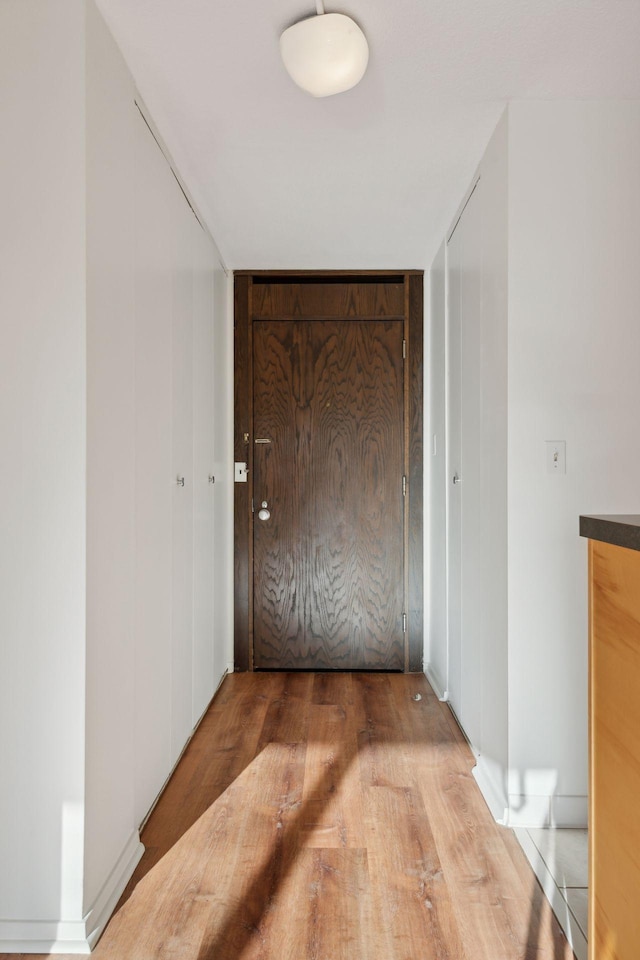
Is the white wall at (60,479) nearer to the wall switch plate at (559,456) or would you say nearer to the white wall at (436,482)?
the wall switch plate at (559,456)

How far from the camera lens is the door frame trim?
150 inches

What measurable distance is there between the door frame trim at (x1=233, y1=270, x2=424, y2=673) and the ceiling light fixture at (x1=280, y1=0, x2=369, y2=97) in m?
2.02

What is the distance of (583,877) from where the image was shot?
71.2 inches

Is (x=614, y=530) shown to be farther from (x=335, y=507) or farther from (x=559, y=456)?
(x=335, y=507)

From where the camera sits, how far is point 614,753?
3.98 ft

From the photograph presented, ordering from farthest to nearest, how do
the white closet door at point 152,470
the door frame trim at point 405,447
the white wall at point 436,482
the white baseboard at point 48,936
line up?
the door frame trim at point 405,447 < the white wall at point 436,482 < the white closet door at point 152,470 < the white baseboard at point 48,936

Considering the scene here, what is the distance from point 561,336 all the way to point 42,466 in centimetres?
155

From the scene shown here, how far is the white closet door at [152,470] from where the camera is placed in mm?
2033

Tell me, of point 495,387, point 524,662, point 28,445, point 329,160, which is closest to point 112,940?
point 28,445

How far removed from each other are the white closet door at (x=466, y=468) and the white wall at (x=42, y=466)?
58.4 inches

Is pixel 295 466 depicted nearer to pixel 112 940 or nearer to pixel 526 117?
pixel 526 117

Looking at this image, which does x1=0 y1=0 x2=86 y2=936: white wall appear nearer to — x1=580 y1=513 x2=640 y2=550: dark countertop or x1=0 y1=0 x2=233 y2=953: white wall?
x1=0 y1=0 x2=233 y2=953: white wall

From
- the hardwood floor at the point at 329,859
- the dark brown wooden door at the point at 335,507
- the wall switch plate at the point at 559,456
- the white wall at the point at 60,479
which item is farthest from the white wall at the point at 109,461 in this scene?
the dark brown wooden door at the point at 335,507

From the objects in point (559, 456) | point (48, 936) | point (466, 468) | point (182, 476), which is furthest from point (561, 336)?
point (48, 936)
